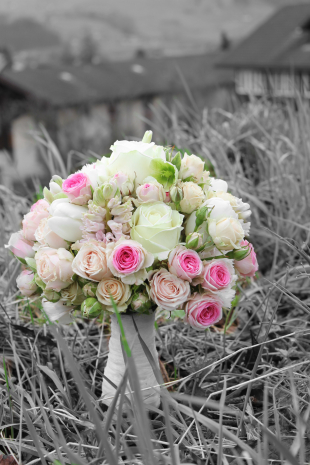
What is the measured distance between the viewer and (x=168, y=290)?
700 mm

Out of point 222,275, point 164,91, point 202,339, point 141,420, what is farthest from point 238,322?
point 164,91

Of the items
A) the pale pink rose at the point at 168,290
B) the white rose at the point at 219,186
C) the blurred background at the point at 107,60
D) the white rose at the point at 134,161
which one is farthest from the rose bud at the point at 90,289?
the blurred background at the point at 107,60

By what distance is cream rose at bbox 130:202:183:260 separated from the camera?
715 mm

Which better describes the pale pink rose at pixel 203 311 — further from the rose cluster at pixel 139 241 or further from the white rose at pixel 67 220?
the white rose at pixel 67 220

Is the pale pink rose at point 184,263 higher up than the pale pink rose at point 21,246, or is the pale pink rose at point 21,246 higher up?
the pale pink rose at point 21,246

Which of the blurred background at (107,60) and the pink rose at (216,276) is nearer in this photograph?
the pink rose at (216,276)

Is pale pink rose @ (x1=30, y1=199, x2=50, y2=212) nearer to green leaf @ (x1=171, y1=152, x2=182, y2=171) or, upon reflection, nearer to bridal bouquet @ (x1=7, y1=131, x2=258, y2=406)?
bridal bouquet @ (x1=7, y1=131, x2=258, y2=406)

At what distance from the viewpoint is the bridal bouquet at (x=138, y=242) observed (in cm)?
71

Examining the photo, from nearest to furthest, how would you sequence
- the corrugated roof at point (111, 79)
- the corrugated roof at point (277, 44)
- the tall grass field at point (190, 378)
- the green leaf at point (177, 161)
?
the tall grass field at point (190, 378), the green leaf at point (177, 161), the corrugated roof at point (277, 44), the corrugated roof at point (111, 79)

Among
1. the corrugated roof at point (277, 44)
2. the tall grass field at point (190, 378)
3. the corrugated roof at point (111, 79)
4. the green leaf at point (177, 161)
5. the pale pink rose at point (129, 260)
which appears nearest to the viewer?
the tall grass field at point (190, 378)

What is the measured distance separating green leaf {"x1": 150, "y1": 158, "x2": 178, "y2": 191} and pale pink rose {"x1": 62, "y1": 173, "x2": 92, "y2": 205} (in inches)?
4.8

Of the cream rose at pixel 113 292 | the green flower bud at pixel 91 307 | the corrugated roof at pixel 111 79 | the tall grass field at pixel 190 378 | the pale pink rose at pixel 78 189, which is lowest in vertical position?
the tall grass field at pixel 190 378

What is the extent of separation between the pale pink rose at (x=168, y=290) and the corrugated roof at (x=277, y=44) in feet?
57.2

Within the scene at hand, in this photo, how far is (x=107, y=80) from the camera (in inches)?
829
